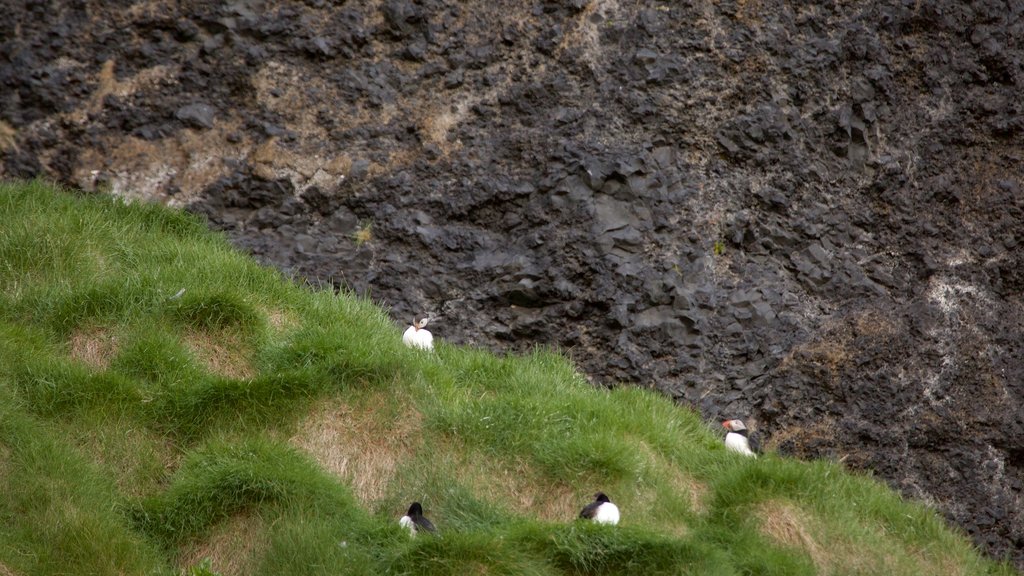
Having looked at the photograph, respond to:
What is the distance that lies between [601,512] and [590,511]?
79mm

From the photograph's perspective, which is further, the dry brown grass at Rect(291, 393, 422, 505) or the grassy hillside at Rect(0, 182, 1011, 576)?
the dry brown grass at Rect(291, 393, 422, 505)

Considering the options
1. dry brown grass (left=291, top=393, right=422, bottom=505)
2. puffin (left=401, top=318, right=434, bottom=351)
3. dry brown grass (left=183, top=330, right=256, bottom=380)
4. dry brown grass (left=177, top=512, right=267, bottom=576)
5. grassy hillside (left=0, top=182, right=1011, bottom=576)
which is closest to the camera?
grassy hillside (left=0, top=182, right=1011, bottom=576)

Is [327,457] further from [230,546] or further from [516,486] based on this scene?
[516,486]

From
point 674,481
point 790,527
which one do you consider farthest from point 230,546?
point 790,527

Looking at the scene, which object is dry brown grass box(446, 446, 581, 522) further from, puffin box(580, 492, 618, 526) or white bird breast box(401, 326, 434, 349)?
Answer: white bird breast box(401, 326, 434, 349)

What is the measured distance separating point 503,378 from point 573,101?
9.26 feet

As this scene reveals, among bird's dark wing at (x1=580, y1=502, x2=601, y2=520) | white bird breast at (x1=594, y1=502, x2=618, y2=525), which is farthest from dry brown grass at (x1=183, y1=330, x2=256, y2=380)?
white bird breast at (x1=594, y1=502, x2=618, y2=525)

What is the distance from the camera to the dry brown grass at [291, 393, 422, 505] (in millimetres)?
7863

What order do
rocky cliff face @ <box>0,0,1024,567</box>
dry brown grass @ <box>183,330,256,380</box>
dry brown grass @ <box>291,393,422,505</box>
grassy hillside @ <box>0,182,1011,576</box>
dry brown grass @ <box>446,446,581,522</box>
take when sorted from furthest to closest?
rocky cliff face @ <box>0,0,1024,567</box>
dry brown grass @ <box>183,330,256,380</box>
dry brown grass @ <box>291,393,422,505</box>
dry brown grass @ <box>446,446,581,522</box>
grassy hillside @ <box>0,182,1011,576</box>

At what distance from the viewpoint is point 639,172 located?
32.5 ft

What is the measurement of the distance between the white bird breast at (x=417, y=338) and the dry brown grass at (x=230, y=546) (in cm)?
207

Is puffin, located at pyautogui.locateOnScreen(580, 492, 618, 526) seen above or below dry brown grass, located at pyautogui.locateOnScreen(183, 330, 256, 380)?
A: above

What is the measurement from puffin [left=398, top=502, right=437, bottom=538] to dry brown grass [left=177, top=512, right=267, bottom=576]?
3.01 ft

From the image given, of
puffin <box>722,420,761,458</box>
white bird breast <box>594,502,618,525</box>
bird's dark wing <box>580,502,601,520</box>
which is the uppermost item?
white bird breast <box>594,502,618,525</box>
